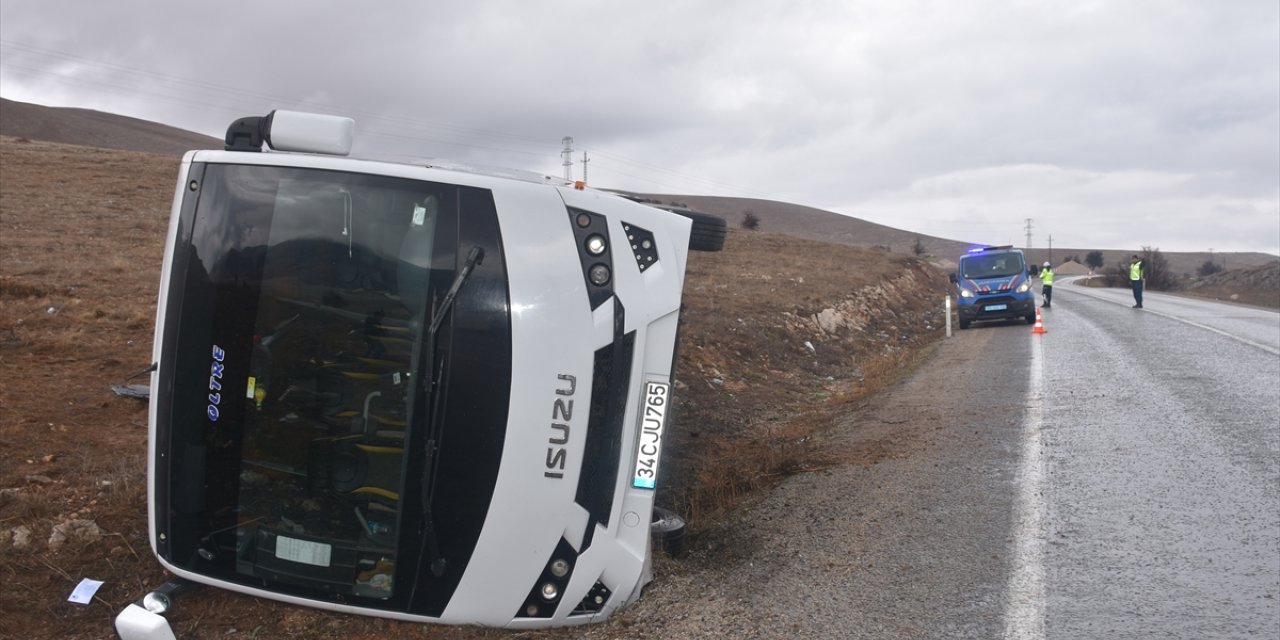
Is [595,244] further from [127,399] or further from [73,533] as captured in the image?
[127,399]

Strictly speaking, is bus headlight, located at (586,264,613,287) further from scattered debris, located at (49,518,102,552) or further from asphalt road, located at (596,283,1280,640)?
scattered debris, located at (49,518,102,552)

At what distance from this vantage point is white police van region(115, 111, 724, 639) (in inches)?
146

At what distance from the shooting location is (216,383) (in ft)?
12.4

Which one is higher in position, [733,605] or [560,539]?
[560,539]

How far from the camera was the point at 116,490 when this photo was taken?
5438 millimetres

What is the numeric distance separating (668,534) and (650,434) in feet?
3.49

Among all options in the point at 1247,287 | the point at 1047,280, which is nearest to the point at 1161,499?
the point at 1047,280

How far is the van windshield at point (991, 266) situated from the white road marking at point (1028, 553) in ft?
46.4

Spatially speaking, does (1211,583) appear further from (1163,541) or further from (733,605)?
(733,605)

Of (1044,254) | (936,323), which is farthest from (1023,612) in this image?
(1044,254)

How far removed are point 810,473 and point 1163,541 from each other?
2381 millimetres

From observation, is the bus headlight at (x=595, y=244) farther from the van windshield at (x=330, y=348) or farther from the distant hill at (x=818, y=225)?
the distant hill at (x=818, y=225)

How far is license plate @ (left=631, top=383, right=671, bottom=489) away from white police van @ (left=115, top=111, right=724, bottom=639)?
0.66 feet

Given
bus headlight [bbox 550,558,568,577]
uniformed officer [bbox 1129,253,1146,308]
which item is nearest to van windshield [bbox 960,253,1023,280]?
uniformed officer [bbox 1129,253,1146,308]
